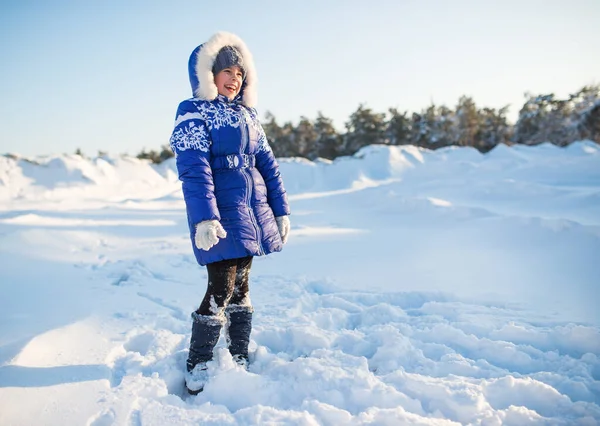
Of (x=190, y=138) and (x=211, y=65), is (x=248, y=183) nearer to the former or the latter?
(x=190, y=138)

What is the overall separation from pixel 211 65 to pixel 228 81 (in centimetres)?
10

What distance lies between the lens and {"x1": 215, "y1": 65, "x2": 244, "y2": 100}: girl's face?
1656 mm

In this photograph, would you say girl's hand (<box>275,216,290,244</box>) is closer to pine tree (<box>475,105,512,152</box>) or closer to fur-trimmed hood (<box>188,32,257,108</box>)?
fur-trimmed hood (<box>188,32,257,108</box>)

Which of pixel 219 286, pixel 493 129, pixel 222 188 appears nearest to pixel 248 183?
pixel 222 188

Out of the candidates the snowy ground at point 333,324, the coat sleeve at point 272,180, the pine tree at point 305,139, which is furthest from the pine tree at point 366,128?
the coat sleeve at point 272,180

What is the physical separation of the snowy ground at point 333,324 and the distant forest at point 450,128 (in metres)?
13.4

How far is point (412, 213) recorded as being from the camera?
5312 millimetres

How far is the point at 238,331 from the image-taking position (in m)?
1.71

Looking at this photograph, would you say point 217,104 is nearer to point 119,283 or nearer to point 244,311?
point 244,311

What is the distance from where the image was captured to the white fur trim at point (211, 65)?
157 cm

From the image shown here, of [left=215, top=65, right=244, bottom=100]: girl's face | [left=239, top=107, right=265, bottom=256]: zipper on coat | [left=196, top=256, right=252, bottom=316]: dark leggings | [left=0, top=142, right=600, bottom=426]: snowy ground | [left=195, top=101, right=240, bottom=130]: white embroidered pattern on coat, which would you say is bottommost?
[left=0, top=142, right=600, bottom=426]: snowy ground

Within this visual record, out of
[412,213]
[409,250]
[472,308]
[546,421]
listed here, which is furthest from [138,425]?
[412,213]

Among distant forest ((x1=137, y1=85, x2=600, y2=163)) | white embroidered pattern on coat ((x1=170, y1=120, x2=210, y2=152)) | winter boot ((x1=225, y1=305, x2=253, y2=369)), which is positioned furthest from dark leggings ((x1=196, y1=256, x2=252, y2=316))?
distant forest ((x1=137, y1=85, x2=600, y2=163))

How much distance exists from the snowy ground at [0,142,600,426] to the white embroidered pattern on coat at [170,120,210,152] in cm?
89
